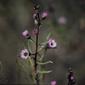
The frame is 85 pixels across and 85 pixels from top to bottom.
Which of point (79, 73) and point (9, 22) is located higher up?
point (9, 22)

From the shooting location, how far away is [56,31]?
27.2 ft

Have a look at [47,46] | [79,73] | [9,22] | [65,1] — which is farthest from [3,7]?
[47,46]

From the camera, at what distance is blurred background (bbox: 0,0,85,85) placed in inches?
296

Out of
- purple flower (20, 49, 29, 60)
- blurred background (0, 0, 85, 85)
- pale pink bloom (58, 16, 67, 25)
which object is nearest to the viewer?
purple flower (20, 49, 29, 60)

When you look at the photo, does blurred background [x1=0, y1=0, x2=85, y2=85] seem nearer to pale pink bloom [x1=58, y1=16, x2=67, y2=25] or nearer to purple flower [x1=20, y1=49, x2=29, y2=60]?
pale pink bloom [x1=58, y1=16, x2=67, y2=25]

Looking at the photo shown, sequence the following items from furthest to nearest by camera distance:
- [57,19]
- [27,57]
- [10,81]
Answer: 1. [57,19]
2. [10,81]
3. [27,57]

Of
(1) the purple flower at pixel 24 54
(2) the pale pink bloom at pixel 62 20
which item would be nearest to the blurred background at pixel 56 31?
(2) the pale pink bloom at pixel 62 20

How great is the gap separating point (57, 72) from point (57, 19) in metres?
1.65

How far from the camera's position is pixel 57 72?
25.0 feet

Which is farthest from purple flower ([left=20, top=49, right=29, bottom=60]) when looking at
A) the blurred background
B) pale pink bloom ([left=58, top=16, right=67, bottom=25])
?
pale pink bloom ([left=58, top=16, right=67, bottom=25])

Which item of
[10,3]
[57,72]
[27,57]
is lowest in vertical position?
[57,72]

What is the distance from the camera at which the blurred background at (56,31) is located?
751cm

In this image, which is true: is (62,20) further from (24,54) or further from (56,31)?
(24,54)

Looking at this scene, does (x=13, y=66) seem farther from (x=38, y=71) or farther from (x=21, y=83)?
(x=38, y=71)
